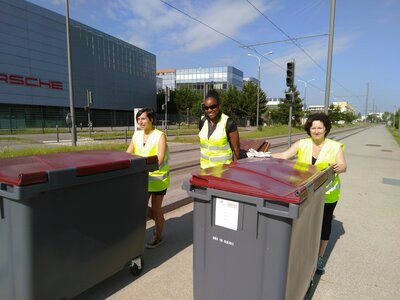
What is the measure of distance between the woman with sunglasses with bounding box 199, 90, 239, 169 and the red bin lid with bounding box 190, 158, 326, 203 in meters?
0.99

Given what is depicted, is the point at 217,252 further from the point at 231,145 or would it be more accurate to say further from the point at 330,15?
the point at 330,15

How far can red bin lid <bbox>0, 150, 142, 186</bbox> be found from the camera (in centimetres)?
201

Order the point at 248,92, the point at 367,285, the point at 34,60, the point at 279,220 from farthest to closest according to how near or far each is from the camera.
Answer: the point at 248,92
the point at 34,60
the point at 367,285
the point at 279,220

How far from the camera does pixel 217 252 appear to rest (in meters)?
2.14

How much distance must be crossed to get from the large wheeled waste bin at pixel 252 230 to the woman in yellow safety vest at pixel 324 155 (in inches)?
30.9

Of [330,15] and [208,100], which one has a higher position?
[330,15]

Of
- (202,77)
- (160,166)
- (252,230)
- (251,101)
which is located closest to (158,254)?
(160,166)

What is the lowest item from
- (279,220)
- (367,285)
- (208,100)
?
(367,285)

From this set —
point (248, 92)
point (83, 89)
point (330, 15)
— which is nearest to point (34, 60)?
point (83, 89)

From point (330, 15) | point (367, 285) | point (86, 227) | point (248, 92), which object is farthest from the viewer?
point (248, 92)

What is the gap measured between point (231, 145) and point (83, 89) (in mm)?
45638

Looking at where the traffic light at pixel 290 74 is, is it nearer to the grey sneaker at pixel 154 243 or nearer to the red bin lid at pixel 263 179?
the grey sneaker at pixel 154 243

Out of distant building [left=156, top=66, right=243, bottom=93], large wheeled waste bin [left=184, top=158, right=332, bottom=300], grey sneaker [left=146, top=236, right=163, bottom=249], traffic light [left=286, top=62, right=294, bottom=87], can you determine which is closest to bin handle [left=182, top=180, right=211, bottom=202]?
large wheeled waste bin [left=184, top=158, right=332, bottom=300]

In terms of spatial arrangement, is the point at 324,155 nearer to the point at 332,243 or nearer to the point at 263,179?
the point at 263,179
